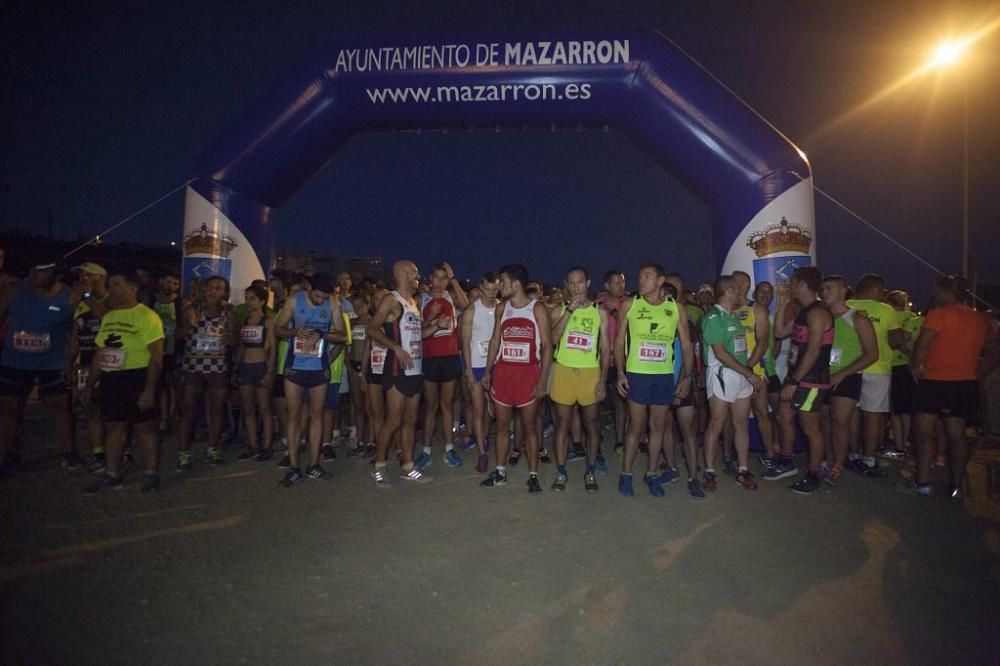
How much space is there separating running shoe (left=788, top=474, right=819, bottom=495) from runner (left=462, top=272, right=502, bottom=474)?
3.15 metres

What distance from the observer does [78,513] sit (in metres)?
4.25

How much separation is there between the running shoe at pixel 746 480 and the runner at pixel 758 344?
0.75 metres

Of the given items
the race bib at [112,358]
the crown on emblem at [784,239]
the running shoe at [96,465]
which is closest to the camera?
the race bib at [112,358]

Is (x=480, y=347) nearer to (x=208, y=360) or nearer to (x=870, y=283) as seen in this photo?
(x=208, y=360)

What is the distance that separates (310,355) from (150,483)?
1902 millimetres

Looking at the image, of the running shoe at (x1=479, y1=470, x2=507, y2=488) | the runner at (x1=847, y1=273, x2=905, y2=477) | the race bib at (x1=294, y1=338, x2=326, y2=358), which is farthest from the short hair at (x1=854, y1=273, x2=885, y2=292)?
the race bib at (x1=294, y1=338, x2=326, y2=358)

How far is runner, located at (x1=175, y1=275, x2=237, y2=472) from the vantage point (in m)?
5.67

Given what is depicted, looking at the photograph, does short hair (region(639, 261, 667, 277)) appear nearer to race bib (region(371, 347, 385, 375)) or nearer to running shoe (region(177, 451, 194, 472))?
race bib (region(371, 347, 385, 375))

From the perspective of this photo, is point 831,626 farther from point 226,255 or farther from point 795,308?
point 226,255

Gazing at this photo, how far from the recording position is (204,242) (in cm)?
861

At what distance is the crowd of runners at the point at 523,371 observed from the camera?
4.85m

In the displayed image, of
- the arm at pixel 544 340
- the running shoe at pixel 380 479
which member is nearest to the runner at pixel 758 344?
the arm at pixel 544 340

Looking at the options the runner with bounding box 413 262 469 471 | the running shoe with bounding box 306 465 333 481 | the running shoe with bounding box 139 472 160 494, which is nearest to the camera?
the running shoe with bounding box 139 472 160 494

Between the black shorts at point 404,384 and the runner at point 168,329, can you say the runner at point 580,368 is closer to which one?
the black shorts at point 404,384
